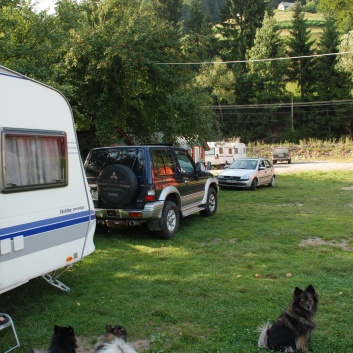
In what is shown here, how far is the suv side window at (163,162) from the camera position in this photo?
27.0 ft

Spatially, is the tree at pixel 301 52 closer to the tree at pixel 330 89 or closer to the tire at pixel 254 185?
the tree at pixel 330 89

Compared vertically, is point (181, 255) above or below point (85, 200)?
below

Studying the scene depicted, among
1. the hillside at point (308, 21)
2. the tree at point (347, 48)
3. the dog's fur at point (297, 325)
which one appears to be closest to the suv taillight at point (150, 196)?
the dog's fur at point (297, 325)

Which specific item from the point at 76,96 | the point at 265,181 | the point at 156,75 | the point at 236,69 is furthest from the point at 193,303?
the point at 236,69

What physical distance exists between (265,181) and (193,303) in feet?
49.9

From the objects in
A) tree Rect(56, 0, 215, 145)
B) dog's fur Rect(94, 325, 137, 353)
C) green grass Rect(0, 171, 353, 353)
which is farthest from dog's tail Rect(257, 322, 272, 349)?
tree Rect(56, 0, 215, 145)

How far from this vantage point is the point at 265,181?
63.7 feet

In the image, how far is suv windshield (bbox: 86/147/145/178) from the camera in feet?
26.0

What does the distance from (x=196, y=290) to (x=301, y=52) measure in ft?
210

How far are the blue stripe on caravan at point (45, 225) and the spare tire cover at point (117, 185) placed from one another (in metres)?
2.37

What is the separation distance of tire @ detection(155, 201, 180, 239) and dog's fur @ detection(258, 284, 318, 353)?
181 inches

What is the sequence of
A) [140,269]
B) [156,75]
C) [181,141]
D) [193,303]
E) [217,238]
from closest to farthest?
[193,303] < [140,269] < [217,238] < [156,75] < [181,141]

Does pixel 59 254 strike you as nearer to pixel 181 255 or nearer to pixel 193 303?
pixel 193 303

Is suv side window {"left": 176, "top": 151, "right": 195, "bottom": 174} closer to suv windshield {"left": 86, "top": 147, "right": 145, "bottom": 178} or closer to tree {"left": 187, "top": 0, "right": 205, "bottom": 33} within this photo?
suv windshield {"left": 86, "top": 147, "right": 145, "bottom": 178}
